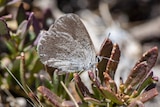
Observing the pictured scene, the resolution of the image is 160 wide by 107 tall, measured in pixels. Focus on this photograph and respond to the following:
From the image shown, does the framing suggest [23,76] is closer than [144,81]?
No

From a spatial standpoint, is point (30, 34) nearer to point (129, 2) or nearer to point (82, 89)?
point (82, 89)

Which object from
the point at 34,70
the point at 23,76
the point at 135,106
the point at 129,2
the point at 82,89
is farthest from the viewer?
the point at 129,2

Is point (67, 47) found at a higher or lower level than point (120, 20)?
higher

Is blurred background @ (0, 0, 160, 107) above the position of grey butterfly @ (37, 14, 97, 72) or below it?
below

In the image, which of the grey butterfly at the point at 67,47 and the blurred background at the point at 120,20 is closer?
the grey butterfly at the point at 67,47

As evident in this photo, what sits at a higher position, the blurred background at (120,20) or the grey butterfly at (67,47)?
the grey butterfly at (67,47)

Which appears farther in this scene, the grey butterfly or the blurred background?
the blurred background

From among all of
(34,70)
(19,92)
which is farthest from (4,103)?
(34,70)

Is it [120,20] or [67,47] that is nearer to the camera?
[67,47]
